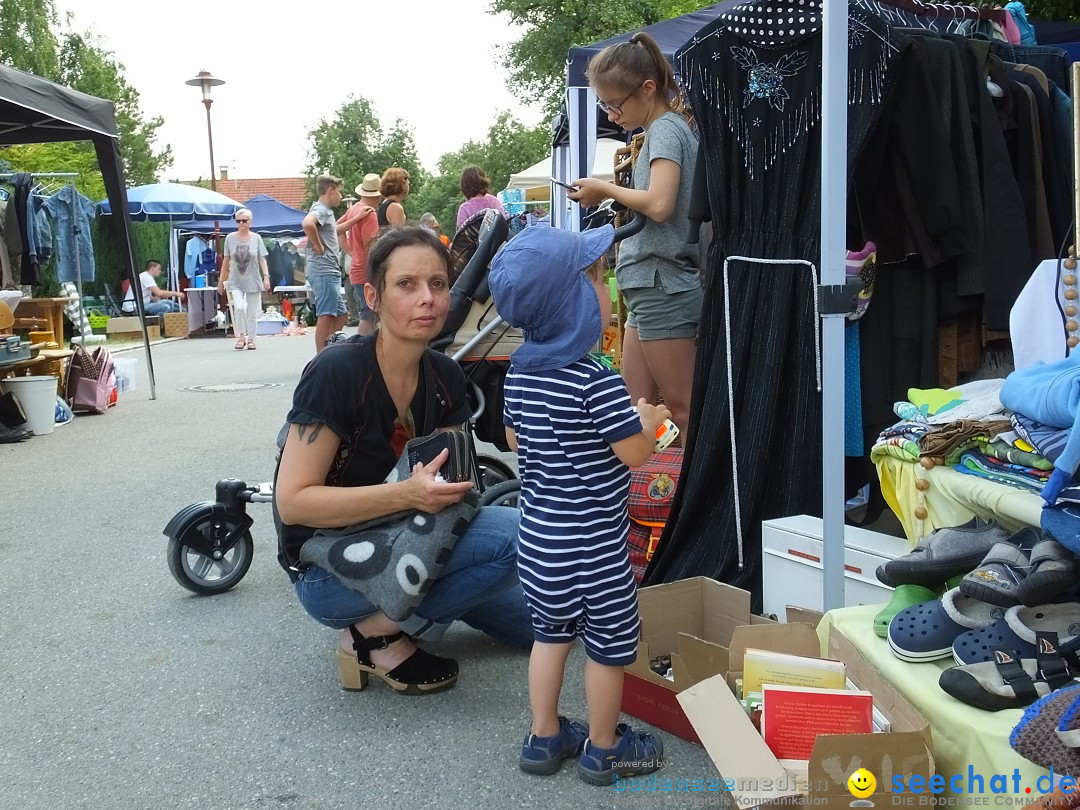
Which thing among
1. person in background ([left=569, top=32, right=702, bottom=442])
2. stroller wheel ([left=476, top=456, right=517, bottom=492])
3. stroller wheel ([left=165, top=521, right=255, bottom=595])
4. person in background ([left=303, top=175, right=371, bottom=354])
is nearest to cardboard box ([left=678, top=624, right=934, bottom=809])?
person in background ([left=569, top=32, right=702, bottom=442])

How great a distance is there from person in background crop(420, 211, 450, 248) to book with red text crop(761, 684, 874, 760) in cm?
170

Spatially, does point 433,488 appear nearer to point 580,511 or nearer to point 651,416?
point 580,511

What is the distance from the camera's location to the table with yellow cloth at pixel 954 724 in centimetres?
183

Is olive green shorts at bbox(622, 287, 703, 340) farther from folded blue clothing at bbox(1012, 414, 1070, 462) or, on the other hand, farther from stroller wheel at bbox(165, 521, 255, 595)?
stroller wheel at bbox(165, 521, 255, 595)

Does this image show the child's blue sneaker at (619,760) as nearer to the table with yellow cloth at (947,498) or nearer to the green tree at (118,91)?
the table with yellow cloth at (947,498)

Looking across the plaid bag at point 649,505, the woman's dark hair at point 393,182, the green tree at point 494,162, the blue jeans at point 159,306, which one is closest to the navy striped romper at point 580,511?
the plaid bag at point 649,505

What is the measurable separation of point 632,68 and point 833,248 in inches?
58.3

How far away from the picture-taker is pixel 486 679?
10.5ft

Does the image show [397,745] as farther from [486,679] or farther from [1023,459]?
[1023,459]

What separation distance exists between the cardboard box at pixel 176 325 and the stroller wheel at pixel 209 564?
664 inches

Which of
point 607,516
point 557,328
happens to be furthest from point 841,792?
point 557,328

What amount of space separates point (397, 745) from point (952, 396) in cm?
188

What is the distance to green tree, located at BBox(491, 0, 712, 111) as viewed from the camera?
21.8 meters

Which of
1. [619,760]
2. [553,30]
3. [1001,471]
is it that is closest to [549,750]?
[619,760]
